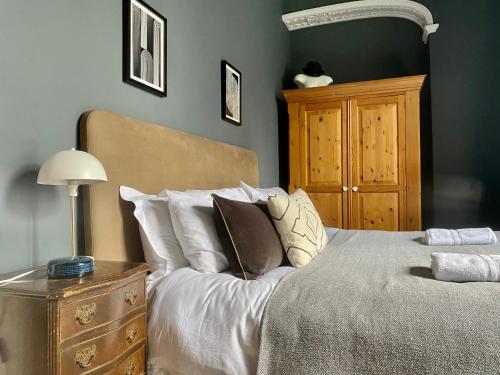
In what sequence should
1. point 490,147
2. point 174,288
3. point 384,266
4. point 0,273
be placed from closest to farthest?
point 0,273 < point 174,288 < point 384,266 < point 490,147

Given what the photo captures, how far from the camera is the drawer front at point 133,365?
1.09m

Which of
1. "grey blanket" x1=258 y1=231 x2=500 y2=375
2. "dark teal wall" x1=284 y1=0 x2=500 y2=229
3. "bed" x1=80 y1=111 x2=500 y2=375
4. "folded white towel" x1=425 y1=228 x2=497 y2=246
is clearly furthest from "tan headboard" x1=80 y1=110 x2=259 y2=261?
"dark teal wall" x1=284 y1=0 x2=500 y2=229

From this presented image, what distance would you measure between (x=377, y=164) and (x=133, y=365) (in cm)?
304

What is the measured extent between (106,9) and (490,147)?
3.49 m

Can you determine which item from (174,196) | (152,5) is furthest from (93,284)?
(152,5)

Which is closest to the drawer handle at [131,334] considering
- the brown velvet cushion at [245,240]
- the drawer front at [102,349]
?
the drawer front at [102,349]

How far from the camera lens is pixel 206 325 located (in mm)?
1190

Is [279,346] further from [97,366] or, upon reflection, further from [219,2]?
[219,2]

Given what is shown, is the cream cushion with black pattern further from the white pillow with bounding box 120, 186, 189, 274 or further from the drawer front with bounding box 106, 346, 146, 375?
the drawer front with bounding box 106, 346, 146, 375

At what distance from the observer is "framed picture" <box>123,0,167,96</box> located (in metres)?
1.71

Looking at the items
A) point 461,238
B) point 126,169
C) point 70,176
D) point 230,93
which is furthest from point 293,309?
point 230,93

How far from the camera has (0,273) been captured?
1163mm

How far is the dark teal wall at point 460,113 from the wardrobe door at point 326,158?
3.03ft

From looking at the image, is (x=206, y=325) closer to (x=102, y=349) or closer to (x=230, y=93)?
(x=102, y=349)
